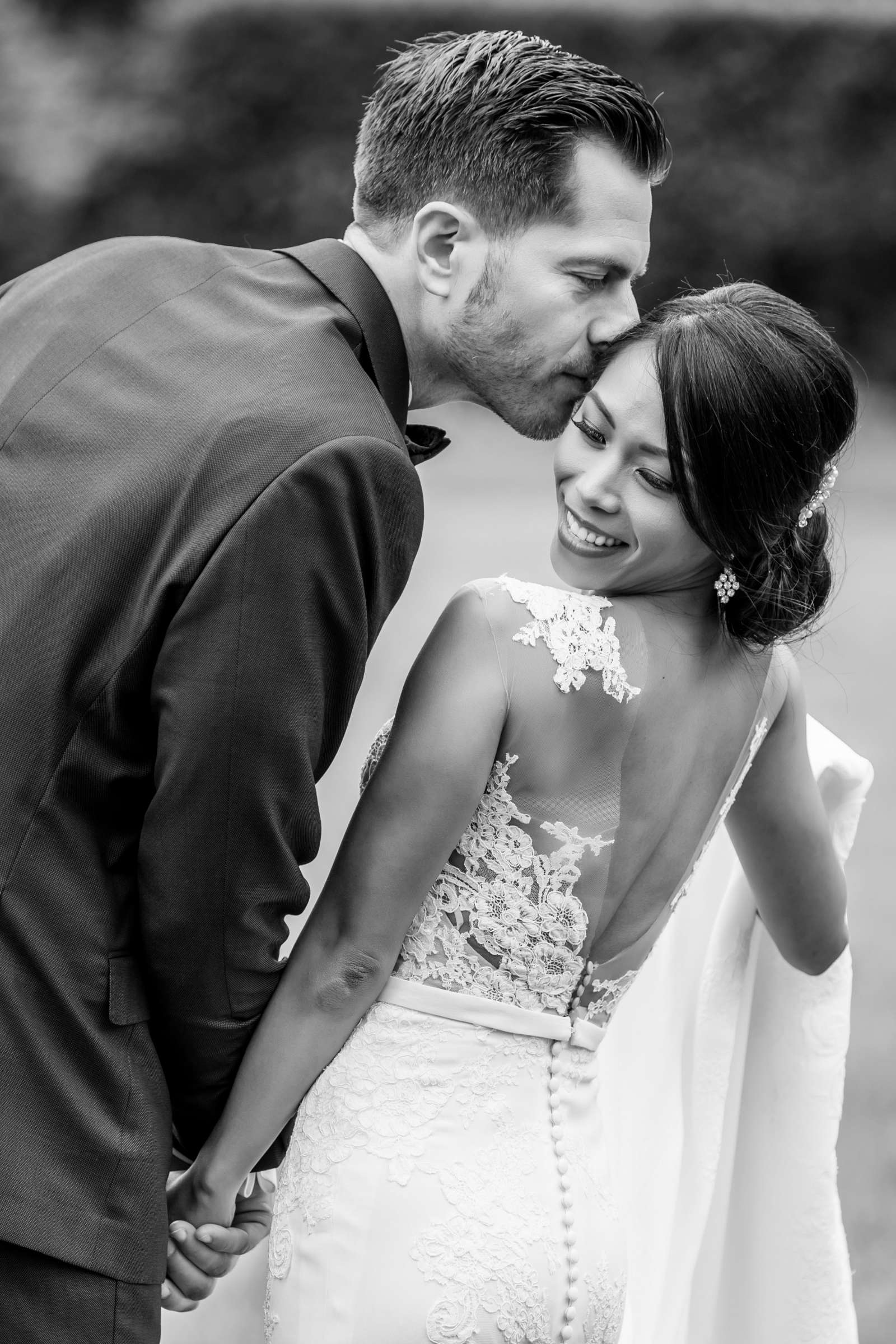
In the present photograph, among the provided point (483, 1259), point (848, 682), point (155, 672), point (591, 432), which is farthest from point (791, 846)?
point (848, 682)

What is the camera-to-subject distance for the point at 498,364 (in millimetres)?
2438

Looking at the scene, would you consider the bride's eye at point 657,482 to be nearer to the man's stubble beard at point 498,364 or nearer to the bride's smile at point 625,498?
the bride's smile at point 625,498

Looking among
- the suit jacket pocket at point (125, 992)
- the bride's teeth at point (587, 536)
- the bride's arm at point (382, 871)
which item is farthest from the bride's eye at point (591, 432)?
the suit jacket pocket at point (125, 992)

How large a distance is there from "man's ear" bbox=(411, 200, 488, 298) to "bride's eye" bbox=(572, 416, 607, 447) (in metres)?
0.27

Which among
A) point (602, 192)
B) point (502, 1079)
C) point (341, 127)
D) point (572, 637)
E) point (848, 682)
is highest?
point (602, 192)

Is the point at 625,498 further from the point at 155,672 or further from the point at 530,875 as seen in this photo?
the point at 155,672

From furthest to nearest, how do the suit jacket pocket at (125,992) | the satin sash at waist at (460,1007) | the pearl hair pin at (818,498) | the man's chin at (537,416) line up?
1. the man's chin at (537,416)
2. the pearl hair pin at (818,498)
3. the satin sash at waist at (460,1007)
4. the suit jacket pocket at (125,992)

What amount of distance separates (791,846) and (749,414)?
0.89m

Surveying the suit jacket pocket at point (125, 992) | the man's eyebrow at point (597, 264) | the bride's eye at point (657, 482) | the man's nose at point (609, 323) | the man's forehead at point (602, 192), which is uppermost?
the man's forehead at point (602, 192)

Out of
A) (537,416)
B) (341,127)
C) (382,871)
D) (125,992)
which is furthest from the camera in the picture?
(341,127)

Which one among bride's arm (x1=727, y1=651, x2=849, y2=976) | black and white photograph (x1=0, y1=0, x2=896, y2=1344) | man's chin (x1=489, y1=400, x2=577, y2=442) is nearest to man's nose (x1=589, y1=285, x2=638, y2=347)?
black and white photograph (x1=0, y1=0, x2=896, y2=1344)

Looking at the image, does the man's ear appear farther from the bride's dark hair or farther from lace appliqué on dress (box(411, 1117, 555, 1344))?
lace appliqué on dress (box(411, 1117, 555, 1344))

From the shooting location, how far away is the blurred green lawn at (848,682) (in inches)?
177

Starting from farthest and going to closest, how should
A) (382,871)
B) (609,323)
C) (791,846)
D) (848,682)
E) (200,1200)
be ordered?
(848,682) → (791,846) → (609,323) → (200,1200) → (382,871)
